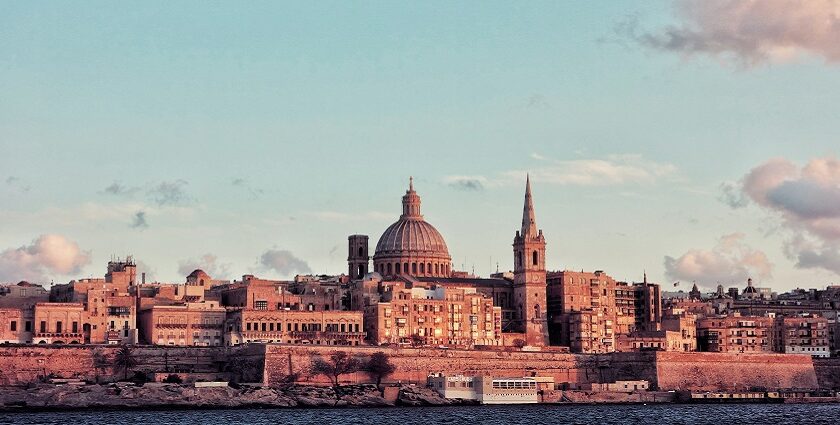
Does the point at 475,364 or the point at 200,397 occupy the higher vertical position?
the point at 475,364

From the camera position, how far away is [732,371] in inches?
4552

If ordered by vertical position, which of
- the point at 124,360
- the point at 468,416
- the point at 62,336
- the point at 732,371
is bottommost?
the point at 468,416

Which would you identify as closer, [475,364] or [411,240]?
[475,364]

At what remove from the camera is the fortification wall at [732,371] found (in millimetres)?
112750

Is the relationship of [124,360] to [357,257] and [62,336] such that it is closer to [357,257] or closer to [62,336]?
[62,336]

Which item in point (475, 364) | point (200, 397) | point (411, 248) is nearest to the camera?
point (200, 397)

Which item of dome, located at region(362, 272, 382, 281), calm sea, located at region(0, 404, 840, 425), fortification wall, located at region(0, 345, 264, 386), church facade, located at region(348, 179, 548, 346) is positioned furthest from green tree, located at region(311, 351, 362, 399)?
dome, located at region(362, 272, 382, 281)

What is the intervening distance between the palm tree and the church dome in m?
34.9

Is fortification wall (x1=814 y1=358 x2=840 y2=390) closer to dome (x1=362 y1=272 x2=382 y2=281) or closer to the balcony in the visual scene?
dome (x1=362 y1=272 x2=382 y2=281)

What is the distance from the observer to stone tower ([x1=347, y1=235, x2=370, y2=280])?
5369 inches

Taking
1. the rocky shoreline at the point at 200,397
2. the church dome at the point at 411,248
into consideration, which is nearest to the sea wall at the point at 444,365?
the rocky shoreline at the point at 200,397

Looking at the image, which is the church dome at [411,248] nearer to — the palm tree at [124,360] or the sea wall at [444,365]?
the sea wall at [444,365]

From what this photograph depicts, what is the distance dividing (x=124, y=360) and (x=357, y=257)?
37.6 meters

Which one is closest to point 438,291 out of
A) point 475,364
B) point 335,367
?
point 475,364
